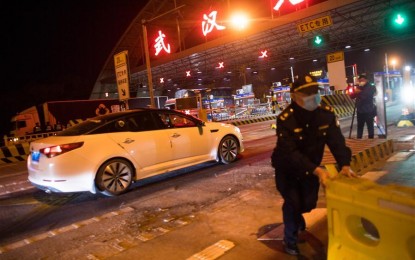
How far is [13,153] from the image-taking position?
41.7 feet

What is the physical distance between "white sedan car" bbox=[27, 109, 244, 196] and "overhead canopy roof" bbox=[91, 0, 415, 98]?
29.1 ft

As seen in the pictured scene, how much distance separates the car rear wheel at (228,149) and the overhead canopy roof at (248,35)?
27.7ft

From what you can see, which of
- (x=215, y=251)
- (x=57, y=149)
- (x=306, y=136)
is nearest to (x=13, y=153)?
(x=57, y=149)

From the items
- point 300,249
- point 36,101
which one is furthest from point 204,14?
point 36,101

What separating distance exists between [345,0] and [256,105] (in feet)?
40.3

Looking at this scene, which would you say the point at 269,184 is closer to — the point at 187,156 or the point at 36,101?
the point at 187,156

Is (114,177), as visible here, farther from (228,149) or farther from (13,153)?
(13,153)

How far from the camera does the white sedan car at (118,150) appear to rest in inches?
224

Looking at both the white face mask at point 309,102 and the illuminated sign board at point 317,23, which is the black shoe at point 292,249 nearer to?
the white face mask at point 309,102

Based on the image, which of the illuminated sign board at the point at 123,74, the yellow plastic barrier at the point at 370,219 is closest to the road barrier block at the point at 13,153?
the illuminated sign board at the point at 123,74

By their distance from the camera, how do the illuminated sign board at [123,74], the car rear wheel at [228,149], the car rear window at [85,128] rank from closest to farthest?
the car rear window at [85,128] < the car rear wheel at [228,149] < the illuminated sign board at [123,74]

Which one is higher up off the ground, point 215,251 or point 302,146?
point 302,146

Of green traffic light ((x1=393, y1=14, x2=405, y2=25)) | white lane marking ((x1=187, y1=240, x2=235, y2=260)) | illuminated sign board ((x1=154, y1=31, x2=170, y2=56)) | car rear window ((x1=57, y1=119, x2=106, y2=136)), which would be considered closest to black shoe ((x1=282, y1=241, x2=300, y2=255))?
white lane marking ((x1=187, y1=240, x2=235, y2=260))

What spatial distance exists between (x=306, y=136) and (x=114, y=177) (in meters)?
3.96
